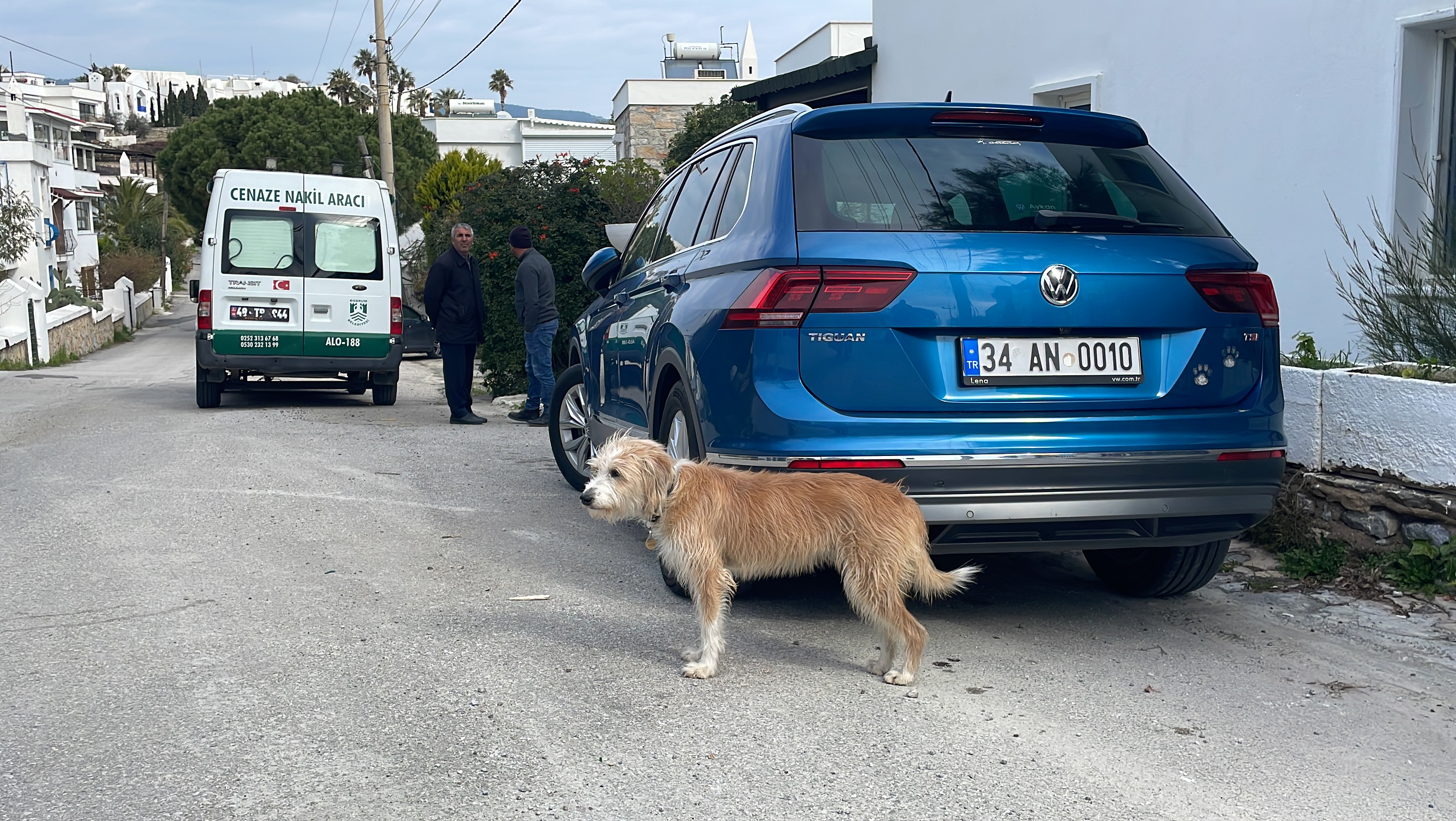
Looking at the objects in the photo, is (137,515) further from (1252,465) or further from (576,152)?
(576,152)

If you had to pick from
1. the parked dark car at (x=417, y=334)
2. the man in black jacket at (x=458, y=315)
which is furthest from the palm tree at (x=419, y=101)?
the man in black jacket at (x=458, y=315)

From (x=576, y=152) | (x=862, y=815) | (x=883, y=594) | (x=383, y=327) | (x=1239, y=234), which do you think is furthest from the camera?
(x=576, y=152)

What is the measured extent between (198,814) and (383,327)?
11.5 meters

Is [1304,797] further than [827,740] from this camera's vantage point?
No

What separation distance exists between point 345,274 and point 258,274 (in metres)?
Answer: 0.92

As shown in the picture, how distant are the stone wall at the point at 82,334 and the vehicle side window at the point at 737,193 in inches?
1123

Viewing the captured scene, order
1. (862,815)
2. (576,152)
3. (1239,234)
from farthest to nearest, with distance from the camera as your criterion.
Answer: (576,152)
(1239,234)
(862,815)

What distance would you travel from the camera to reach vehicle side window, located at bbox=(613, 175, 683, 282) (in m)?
6.52

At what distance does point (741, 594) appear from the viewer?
17.4ft

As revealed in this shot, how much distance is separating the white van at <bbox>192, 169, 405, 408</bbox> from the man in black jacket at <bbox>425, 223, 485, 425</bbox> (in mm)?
2184

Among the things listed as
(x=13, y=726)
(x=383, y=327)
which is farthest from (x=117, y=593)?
(x=383, y=327)

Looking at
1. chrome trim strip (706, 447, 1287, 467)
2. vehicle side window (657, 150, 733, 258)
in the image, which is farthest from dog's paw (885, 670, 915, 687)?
vehicle side window (657, 150, 733, 258)

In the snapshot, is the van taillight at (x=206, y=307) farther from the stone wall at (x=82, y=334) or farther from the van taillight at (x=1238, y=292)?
the stone wall at (x=82, y=334)

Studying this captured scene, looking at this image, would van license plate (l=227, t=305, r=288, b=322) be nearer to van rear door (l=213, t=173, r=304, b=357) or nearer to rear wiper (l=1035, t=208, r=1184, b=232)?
van rear door (l=213, t=173, r=304, b=357)
